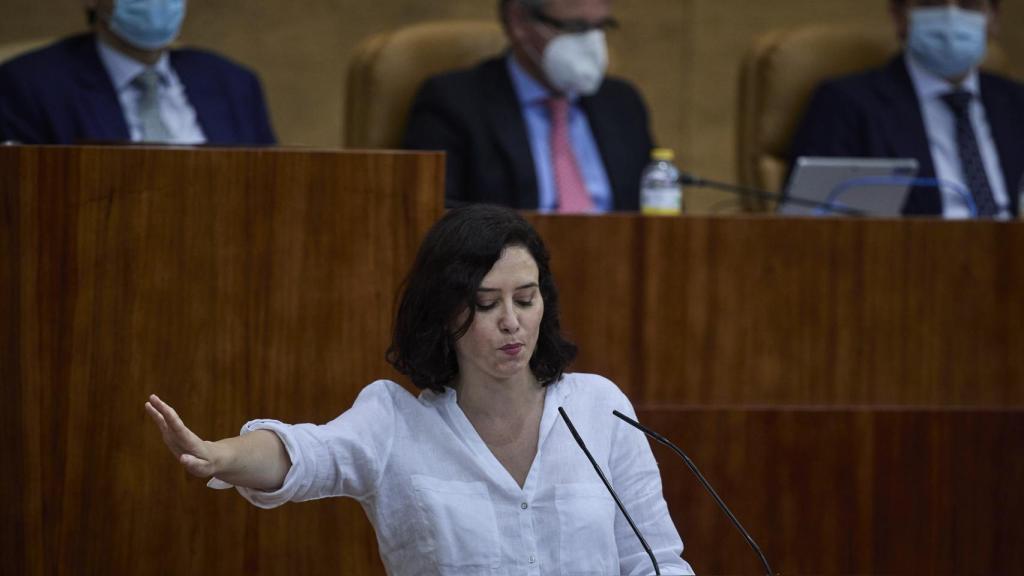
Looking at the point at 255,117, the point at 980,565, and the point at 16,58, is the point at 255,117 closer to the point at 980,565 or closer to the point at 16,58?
the point at 16,58

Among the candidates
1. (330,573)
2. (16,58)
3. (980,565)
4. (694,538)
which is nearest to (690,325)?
(694,538)

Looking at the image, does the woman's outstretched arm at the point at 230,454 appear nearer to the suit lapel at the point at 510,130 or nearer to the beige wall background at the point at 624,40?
the suit lapel at the point at 510,130

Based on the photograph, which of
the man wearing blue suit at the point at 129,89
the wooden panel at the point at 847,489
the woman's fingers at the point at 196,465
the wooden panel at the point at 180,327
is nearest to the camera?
the woman's fingers at the point at 196,465

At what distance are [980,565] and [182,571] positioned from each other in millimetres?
1556

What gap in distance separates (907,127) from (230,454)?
2.84 metres

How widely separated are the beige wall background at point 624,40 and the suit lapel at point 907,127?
0.85 metres

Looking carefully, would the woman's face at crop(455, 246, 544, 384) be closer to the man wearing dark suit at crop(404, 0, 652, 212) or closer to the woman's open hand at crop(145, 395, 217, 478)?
the woman's open hand at crop(145, 395, 217, 478)

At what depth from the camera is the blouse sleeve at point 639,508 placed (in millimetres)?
2051

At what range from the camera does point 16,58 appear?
134 inches

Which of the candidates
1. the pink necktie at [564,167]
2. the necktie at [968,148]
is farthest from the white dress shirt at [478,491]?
the necktie at [968,148]

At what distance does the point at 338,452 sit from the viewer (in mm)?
1970

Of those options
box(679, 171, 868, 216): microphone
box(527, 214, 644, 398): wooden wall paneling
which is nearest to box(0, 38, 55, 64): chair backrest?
box(527, 214, 644, 398): wooden wall paneling

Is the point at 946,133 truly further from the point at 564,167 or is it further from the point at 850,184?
the point at 564,167

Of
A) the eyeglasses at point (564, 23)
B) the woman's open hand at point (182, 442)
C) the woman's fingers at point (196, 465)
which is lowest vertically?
the woman's fingers at point (196, 465)
